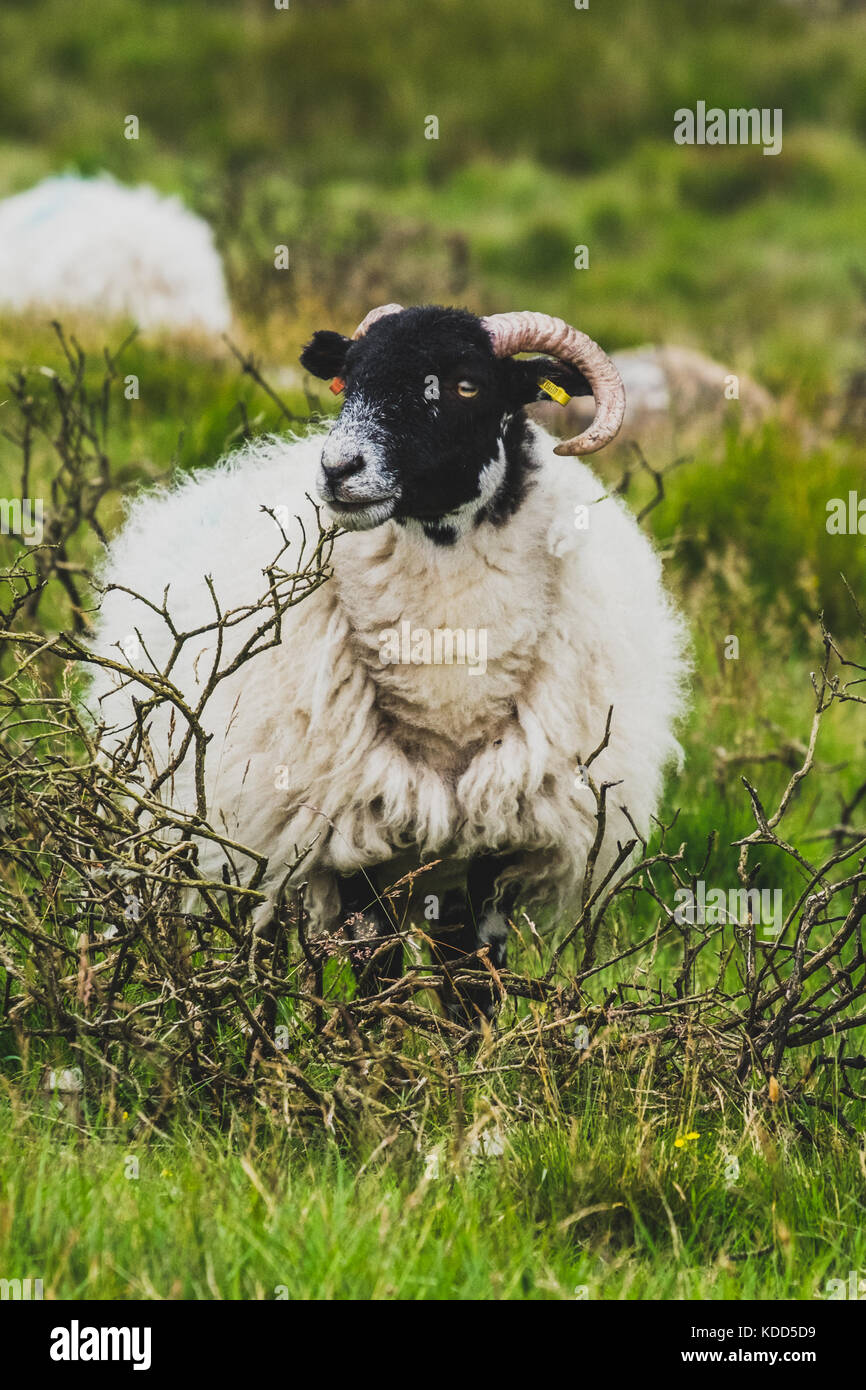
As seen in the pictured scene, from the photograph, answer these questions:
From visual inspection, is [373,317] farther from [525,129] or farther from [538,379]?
[525,129]

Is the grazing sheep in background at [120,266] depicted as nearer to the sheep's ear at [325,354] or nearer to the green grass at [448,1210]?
the sheep's ear at [325,354]

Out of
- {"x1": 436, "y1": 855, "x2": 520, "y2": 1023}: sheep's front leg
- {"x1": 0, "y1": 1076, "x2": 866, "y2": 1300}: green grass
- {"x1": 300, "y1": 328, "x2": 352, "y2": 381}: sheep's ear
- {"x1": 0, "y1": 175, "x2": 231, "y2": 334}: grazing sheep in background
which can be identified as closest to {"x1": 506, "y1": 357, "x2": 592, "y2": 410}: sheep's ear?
{"x1": 300, "y1": 328, "x2": 352, "y2": 381}: sheep's ear

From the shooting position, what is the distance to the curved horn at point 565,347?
12.9ft

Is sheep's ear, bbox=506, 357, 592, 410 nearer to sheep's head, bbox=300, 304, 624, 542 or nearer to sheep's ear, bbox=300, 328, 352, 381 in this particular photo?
sheep's head, bbox=300, 304, 624, 542

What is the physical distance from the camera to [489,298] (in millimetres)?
15008

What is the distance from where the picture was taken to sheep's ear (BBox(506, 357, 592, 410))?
13.2 feet

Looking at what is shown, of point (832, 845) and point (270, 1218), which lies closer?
point (270, 1218)

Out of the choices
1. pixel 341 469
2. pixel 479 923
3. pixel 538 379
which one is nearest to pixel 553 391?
pixel 538 379

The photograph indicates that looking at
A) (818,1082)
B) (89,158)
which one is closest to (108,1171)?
(818,1082)

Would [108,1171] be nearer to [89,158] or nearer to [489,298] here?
[489,298]

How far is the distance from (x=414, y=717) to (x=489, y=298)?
11721 millimetres

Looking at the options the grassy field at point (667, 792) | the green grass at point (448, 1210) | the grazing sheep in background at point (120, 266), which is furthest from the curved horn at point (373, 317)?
the grazing sheep in background at point (120, 266)

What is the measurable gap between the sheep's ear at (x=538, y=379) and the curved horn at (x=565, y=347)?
0.09 feet

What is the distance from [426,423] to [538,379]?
448 mm
